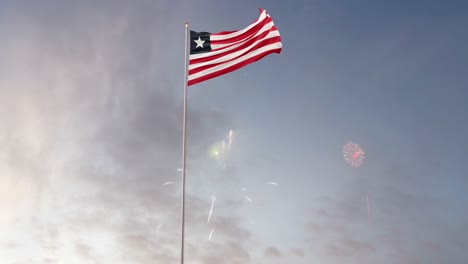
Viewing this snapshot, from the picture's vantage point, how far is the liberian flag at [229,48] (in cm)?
3481

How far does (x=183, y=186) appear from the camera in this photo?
105 ft

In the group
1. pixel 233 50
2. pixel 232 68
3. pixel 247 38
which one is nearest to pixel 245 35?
pixel 247 38

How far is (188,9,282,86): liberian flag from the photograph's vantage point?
34.8 meters

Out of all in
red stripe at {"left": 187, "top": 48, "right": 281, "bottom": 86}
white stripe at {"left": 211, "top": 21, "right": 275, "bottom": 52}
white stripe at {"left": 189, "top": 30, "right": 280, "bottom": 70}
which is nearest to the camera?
red stripe at {"left": 187, "top": 48, "right": 281, "bottom": 86}

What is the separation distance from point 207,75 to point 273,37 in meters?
4.48

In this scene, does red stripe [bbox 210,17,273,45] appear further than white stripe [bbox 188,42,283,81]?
Yes

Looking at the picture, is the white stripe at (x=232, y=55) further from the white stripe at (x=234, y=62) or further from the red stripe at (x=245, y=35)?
the red stripe at (x=245, y=35)

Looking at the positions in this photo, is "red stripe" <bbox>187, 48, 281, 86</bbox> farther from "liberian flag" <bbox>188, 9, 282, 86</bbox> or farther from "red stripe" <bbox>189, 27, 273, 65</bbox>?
"red stripe" <bbox>189, 27, 273, 65</bbox>

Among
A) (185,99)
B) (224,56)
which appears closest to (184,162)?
(185,99)

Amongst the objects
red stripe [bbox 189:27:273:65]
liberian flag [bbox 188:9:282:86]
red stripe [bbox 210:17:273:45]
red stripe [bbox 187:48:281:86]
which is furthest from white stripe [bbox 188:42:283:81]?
red stripe [bbox 210:17:273:45]

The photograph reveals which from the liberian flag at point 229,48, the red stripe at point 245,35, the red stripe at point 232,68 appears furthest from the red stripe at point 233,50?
the red stripe at point 232,68

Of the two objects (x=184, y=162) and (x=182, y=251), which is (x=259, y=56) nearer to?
(x=184, y=162)

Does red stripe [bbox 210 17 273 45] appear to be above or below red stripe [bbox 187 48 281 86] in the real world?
above

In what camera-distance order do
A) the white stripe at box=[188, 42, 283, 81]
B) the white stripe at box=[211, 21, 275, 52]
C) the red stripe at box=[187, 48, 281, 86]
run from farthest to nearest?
the white stripe at box=[211, 21, 275, 52], the white stripe at box=[188, 42, 283, 81], the red stripe at box=[187, 48, 281, 86]
